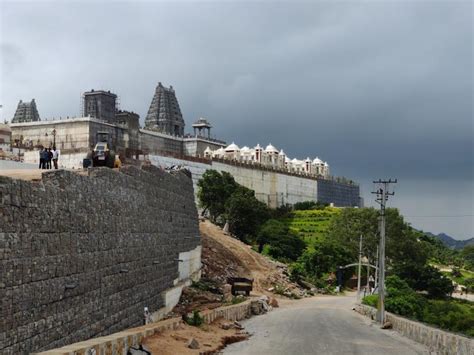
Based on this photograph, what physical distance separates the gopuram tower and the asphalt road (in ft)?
286

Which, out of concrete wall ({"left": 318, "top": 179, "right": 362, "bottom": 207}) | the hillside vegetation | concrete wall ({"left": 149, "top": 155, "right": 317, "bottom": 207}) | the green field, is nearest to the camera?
the hillside vegetation


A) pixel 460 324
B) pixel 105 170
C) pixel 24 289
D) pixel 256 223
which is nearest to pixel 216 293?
pixel 460 324

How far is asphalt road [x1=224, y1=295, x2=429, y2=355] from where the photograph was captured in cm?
2133

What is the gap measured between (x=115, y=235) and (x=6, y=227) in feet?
26.6

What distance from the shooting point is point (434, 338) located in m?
22.2

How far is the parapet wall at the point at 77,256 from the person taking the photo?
504 inches

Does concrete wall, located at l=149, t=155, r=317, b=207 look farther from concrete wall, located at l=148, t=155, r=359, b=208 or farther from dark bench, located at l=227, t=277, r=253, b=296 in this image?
dark bench, located at l=227, t=277, r=253, b=296

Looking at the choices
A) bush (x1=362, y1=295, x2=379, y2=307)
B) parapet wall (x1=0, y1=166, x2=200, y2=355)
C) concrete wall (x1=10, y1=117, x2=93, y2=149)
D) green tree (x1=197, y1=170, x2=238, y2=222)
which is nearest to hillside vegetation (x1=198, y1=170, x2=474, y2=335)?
green tree (x1=197, y1=170, x2=238, y2=222)

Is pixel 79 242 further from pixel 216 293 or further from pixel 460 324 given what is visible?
pixel 216 293

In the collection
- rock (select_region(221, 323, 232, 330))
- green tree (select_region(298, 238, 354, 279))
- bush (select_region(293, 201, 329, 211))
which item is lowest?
green tree (select_region(298, 238, 354, 279))

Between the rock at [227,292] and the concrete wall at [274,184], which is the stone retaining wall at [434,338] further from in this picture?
the concrete wall at [274,184]

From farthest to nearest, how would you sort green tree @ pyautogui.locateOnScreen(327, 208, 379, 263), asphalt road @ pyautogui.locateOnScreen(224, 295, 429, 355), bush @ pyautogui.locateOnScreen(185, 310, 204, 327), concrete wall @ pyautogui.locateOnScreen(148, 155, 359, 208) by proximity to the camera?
concrete wall @ pyautogui.locateOnScreen(148, 155, 359, 208)
green tree @ pyautogui.locateOnScreen(327, 208, 379, 263)
bush @ pyautogui.locateOnScreen(185, 310, 204, 327)
asphalt road @ pyautogui.locateOnScreen(224, 295, 429, 355)

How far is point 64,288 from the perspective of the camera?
1537 centimetres

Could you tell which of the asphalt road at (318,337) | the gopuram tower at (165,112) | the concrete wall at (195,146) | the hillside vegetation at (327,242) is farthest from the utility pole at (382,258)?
the gopuram tower at (165,112)
